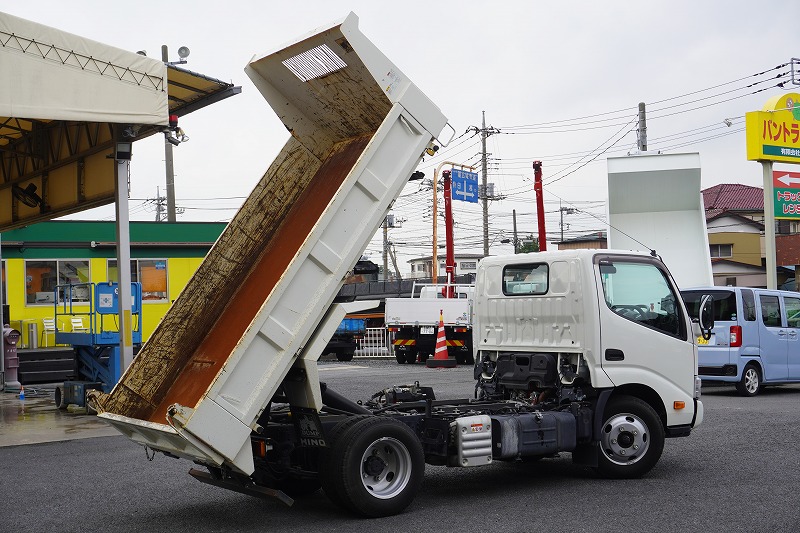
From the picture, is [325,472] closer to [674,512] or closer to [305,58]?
[674,512]

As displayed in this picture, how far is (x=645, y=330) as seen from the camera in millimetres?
8531

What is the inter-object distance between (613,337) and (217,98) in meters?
9.09

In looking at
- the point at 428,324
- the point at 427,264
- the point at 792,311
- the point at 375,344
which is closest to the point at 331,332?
the point at 792,311

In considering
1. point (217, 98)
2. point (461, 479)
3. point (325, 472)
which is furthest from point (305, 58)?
point (217, 98)

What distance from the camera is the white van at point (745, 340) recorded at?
51.2ft

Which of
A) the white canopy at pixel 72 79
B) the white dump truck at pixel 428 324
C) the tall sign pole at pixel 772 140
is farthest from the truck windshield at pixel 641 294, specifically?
the tall sign pole at pixel 772 140

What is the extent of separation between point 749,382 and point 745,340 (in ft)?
2.61

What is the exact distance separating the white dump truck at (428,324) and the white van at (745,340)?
32.4ft

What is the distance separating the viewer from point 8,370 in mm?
18766

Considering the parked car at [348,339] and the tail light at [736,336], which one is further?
the parked car at [348,339]

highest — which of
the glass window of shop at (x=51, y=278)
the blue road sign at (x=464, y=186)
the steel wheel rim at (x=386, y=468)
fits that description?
the blue road sign at (x=464, y=186)

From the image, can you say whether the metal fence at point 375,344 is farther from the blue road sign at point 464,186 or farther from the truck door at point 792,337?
the truck door at point 792,337

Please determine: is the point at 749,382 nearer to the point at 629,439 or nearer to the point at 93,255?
the point at 629,439

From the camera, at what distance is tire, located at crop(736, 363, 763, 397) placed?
15664 mm
